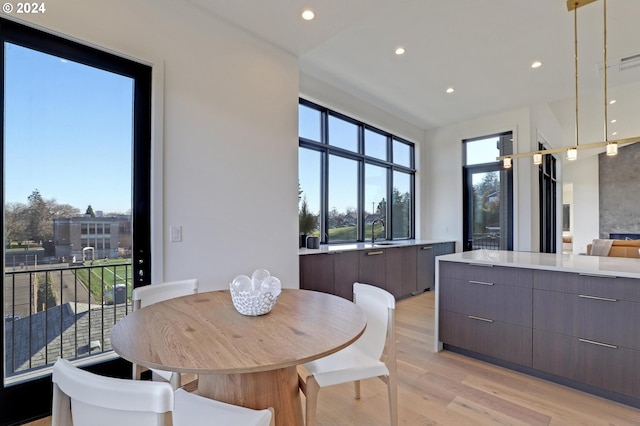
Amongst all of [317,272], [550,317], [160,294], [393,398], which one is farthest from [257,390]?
[550,317]

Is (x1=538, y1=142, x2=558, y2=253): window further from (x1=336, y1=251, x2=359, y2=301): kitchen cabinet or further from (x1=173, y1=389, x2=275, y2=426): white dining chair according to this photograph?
(x1=173, y1=389, x2=275, y2=426): white dining chair

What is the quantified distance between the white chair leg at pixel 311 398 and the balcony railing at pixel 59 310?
5.10ft

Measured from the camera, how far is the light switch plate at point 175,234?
2.28 metres

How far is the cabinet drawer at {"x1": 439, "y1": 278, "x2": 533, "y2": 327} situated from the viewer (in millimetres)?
2355

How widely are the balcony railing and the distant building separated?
0.28ft

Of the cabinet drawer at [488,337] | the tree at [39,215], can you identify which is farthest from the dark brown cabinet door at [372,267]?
the tree at [39,215]

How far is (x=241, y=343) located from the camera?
112 centimetres

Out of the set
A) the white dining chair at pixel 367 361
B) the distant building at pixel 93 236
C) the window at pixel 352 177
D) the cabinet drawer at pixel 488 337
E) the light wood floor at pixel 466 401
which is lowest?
the light wood floor at pixel 466 401

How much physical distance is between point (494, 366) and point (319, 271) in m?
1.78

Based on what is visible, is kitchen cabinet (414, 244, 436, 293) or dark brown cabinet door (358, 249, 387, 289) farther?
kitchen cabinet (414, 244, 436, 293)

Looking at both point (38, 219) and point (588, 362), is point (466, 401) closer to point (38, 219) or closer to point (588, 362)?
point (588, 362)

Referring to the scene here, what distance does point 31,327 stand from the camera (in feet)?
6.05

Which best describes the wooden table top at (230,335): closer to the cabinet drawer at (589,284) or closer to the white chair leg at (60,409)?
the white chair leg at (60,409)

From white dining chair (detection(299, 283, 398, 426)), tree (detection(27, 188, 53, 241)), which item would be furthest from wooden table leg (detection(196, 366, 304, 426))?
tree (detection(27, 188, 53, 241))
